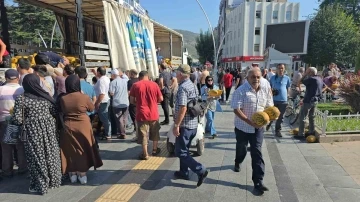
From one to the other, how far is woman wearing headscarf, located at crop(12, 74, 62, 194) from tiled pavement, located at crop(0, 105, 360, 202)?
32 centimetres

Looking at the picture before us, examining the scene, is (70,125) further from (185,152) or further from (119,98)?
(119,98)

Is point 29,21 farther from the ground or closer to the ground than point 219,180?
farther from the ground

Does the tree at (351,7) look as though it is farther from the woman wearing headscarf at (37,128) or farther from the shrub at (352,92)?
the woman wearing headscarf at (37,128)

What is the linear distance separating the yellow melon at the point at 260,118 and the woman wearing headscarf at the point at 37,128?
9.20 feet

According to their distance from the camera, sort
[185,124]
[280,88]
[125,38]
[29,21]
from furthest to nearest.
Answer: [29,21], [125,38], [280,88], [185,124]

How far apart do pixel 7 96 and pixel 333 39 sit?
35776 millimetres

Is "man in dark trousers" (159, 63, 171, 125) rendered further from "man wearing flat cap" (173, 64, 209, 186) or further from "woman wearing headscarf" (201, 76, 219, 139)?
"man wearing flat cap" (173, 64, 209, 186)

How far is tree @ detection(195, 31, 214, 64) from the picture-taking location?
63.3m

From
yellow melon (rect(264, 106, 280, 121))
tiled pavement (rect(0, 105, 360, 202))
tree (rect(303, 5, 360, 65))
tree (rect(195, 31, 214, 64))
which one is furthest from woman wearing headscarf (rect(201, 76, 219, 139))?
tree (rect(195, 31, 214, 64))

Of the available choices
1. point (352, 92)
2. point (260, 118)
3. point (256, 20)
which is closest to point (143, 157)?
point (260, 118)

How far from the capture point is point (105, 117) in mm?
6078

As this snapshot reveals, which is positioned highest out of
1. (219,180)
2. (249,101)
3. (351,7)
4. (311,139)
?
(351,7)

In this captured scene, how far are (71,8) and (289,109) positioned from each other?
8.80 meters

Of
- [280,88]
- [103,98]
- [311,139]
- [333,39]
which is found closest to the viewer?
[103,98]
